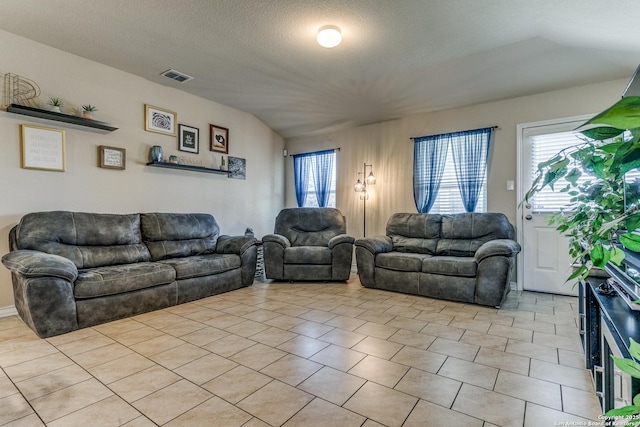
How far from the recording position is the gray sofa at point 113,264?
102 inches

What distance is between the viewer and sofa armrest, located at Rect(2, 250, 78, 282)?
250 centimetres

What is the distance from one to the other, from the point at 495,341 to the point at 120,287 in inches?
126

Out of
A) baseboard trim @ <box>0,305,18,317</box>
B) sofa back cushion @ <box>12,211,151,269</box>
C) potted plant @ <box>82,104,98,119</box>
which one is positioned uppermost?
potted plant @ <box>82,104,98,119</box>

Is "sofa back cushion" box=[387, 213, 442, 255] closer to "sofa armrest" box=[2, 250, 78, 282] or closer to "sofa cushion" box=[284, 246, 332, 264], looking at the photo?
"sofa cushion" box=[284, 246, 332, 264]

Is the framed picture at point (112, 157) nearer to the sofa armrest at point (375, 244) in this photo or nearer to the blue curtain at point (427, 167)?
the sofa armrest at point (375, 244)

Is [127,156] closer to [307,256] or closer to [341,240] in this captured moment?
[307,256]

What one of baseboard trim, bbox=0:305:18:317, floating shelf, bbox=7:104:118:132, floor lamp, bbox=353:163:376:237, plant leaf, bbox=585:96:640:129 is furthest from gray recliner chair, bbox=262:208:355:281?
plant leaf, bbox=585:96:640:129

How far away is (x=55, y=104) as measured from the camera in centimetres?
327

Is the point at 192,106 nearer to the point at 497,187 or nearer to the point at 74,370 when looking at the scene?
the point at 74,370

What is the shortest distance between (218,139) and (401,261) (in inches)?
126

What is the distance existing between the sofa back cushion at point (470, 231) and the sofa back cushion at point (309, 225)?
59.7 inches

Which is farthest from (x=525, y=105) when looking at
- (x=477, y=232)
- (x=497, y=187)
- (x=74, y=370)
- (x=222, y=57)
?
(x=74, y=370)

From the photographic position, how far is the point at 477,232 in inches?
160

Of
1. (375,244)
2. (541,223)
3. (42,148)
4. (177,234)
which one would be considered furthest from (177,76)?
(541,223)
